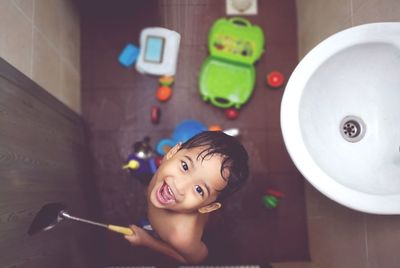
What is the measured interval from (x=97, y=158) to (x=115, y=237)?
345 mm

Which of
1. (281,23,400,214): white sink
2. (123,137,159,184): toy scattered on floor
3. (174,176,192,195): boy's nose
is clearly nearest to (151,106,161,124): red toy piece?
(123,137,159,184): toy scattered on floor

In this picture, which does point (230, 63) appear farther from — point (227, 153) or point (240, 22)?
point (227, 153)

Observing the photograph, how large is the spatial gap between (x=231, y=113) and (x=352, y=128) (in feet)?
2.13

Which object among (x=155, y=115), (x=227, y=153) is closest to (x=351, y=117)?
(x=227, y=153)

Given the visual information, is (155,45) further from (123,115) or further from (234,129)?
(234,129)

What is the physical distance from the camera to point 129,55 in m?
1.59

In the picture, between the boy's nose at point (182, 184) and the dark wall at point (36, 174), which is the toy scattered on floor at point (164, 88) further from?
the boy's nose at point (182, 184)

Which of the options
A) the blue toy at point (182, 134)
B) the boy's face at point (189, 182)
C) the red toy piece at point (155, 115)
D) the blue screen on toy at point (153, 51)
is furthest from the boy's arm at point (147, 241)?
the blue screen on toy at point (153, 51)

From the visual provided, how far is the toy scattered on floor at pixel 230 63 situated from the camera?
A: 157 cm

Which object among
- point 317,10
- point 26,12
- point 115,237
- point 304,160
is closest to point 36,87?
point 26,12

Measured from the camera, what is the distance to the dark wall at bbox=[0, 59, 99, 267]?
0.88 metres

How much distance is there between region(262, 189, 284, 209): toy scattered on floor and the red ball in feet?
1.17

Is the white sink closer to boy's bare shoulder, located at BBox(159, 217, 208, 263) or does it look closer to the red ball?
boy's bare shoulder, located at BBox(159, 217, 208, 263)

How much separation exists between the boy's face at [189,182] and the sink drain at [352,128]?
0.36 m
